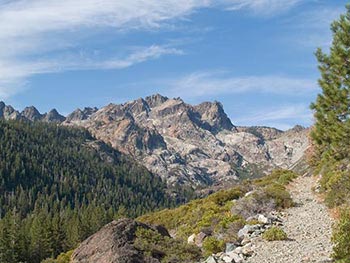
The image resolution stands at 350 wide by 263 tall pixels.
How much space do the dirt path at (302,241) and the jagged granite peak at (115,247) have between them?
495 centimetres

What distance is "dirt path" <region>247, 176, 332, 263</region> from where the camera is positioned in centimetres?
1733

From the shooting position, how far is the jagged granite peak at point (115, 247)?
61.5 feet

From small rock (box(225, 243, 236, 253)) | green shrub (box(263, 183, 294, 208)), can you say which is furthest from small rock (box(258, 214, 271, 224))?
green shrub (box(263, 183, 294, 208))

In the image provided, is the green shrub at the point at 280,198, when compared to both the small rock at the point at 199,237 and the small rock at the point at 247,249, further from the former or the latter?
the small rock at the point at 247,249

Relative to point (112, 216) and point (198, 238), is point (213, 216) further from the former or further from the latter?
point (112, 216)

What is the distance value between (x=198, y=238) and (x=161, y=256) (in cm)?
834

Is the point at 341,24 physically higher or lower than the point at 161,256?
higher

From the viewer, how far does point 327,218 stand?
25.5 meters

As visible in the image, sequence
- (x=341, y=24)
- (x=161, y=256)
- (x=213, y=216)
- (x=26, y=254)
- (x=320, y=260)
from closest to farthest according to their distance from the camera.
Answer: (x=320, y=260) < (x=161, y=256) < (x=341, y=24) < (x=213, y=216) < (x=26, y=254)

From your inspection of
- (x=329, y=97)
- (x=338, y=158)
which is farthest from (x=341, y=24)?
(x=338, y=158)

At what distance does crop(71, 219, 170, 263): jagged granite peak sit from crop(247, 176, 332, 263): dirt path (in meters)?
4.95

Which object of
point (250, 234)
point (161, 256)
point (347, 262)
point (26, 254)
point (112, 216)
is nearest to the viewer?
point (347, 262)

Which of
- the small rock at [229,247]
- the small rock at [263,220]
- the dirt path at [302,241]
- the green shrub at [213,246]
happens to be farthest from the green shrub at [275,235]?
the small rock at [263,220]

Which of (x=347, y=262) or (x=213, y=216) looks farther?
(x=213, y=216)
